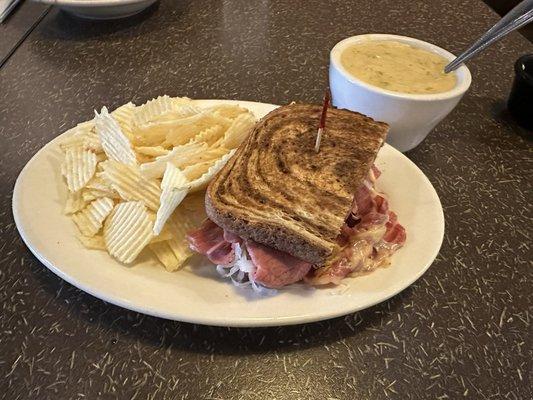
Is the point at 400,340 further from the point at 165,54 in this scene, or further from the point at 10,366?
the point at 165,54

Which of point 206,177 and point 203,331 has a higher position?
point 206,177

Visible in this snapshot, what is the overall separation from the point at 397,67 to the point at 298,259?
81cm

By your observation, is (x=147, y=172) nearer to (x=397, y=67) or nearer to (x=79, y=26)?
(x=397, y=67)

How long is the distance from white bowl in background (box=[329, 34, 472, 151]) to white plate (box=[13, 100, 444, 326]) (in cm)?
30

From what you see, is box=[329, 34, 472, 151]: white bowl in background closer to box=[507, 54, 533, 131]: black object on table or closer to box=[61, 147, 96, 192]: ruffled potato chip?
box=[507, 54, 533, 131]: black object on table

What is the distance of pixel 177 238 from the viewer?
112cm

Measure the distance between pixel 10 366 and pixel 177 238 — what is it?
395 mm

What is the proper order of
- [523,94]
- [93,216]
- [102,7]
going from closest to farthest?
[93,216] → [523,94] → [102,7]

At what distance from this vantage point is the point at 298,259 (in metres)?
1.04

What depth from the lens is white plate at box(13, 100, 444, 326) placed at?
38.0 inches

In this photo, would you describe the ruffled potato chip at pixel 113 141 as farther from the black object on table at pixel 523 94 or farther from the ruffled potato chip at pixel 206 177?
the black object on table at pixel 523 94

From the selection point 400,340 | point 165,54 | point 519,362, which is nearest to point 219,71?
point 165,54

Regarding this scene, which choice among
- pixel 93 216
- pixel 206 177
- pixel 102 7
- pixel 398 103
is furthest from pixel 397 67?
pixel 102 7

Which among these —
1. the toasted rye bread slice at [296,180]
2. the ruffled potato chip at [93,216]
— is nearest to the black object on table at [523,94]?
the toasted rye bread slice at [296,180]
